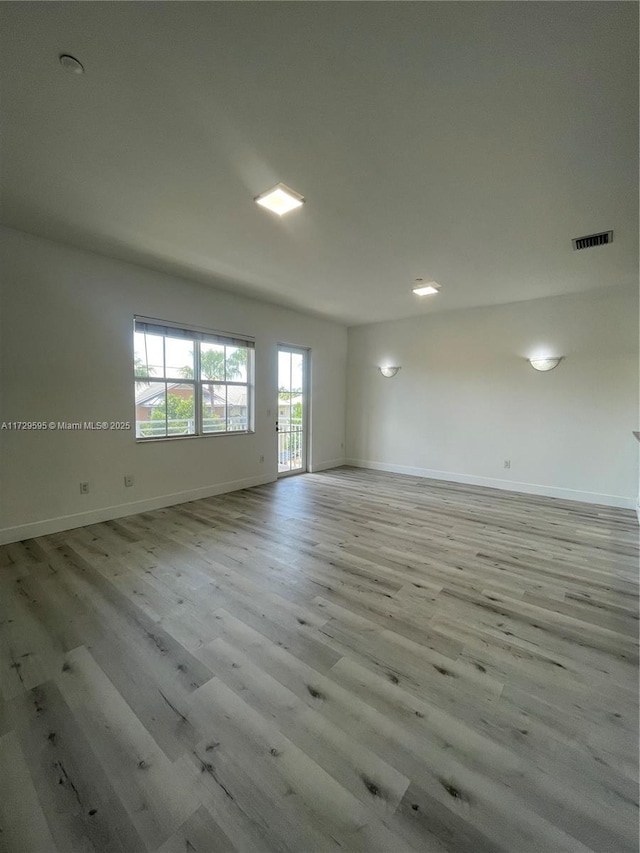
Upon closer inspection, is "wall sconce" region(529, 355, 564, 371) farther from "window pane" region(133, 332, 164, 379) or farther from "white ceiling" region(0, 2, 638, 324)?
"window pane" region(133, 332, 164, 379)

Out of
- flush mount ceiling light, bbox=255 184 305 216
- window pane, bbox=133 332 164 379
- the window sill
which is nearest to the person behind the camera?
flush mount ceiling light, bbox=255 184 305 216

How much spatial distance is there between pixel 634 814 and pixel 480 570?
1650 mm

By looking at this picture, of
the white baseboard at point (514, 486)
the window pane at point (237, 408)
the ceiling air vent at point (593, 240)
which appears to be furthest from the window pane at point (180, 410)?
the ceiling air vent at point (593, 240)

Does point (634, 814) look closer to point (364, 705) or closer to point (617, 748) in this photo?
point (617, 748)

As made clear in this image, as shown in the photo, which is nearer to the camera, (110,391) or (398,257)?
(398,257)

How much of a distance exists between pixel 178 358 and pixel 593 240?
4504mm

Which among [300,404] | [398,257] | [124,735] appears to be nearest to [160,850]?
[124,735]

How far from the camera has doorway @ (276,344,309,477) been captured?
585 cm

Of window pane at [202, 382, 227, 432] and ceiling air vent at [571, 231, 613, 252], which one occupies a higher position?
ceiling air vent at [571, 231, 613, 252]

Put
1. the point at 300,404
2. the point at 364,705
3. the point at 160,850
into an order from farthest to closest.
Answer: the point at 300,404 → the point at 364,705 → the point at 160,850

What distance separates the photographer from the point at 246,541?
3.24 metres

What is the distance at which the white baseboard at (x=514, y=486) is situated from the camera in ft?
14.7

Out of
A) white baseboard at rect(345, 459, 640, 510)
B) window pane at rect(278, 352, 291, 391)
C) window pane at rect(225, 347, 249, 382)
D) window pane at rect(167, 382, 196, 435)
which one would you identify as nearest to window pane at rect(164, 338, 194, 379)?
window pane at rect(167, 382, 196, 435)

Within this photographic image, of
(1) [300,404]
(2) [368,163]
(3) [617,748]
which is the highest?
(2) [368,163]
